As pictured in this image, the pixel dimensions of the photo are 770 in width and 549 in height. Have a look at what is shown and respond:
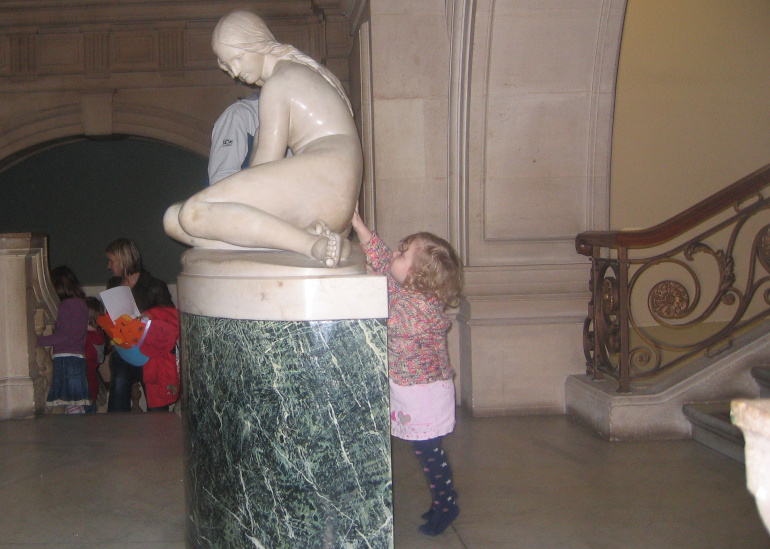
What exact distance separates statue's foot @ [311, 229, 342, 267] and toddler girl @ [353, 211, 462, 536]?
57 cm

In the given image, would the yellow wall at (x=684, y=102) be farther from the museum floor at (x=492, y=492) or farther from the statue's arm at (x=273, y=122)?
the statue's arm at (x=273, y=122)

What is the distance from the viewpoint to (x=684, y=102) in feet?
23.5

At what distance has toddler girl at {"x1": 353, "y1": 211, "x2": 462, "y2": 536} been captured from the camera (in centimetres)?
315

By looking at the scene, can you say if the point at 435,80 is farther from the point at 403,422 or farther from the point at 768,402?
the point at 768,402

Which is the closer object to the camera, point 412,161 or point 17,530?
point 17,530

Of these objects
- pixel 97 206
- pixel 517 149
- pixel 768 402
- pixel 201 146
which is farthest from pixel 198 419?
pixel 97 206

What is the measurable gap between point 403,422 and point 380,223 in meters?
2.53

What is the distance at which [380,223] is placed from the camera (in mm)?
5508

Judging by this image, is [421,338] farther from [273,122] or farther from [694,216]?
[694,216]

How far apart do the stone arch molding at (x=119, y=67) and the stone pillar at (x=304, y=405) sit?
6304 millimetres

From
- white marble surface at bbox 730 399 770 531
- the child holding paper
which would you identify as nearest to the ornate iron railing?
the child holding paper

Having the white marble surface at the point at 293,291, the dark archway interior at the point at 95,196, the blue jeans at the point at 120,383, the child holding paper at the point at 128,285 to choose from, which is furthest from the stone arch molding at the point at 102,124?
the white marble surface at the point at 293,291

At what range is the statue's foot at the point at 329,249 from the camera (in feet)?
8.52

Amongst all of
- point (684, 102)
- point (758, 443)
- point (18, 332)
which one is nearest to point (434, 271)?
point (758, 443)
